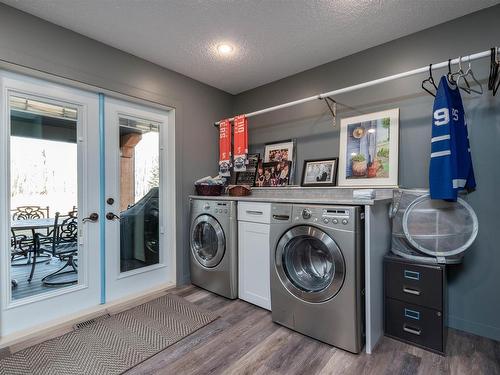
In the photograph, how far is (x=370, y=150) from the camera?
2.44 meters

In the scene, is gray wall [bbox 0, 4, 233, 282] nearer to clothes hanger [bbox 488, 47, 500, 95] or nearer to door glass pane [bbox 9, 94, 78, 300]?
door glass pane [bbox 9, 94, 78, 300]

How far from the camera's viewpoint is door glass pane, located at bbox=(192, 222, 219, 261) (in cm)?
280

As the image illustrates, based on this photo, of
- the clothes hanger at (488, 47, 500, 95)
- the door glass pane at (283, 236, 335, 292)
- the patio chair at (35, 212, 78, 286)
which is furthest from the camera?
the patio chair at (35, 212, 78, 286)

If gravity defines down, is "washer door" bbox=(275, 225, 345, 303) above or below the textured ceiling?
below

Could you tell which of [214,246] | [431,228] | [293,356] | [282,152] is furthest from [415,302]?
[282,152]

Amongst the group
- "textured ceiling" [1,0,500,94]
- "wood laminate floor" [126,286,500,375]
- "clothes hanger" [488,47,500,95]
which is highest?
"textured ceiling" [1,0,500,94]

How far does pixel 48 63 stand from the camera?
2.08m

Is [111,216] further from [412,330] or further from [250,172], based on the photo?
[412,330]

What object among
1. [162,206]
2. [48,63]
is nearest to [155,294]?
[162,206]

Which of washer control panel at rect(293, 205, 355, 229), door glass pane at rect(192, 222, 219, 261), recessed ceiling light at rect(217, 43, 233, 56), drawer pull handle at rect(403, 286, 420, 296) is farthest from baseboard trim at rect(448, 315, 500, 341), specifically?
recessed ceiling light at rect(217, 43, 233, 56)

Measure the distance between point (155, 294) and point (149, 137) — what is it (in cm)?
170

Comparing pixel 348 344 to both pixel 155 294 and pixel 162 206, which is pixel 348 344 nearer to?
pixel 155 294

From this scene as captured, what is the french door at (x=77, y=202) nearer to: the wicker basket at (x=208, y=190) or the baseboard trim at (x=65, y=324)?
the baseboard trim at (x=65, y=324)

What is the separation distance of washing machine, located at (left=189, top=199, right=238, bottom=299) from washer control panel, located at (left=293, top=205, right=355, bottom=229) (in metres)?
0.81
